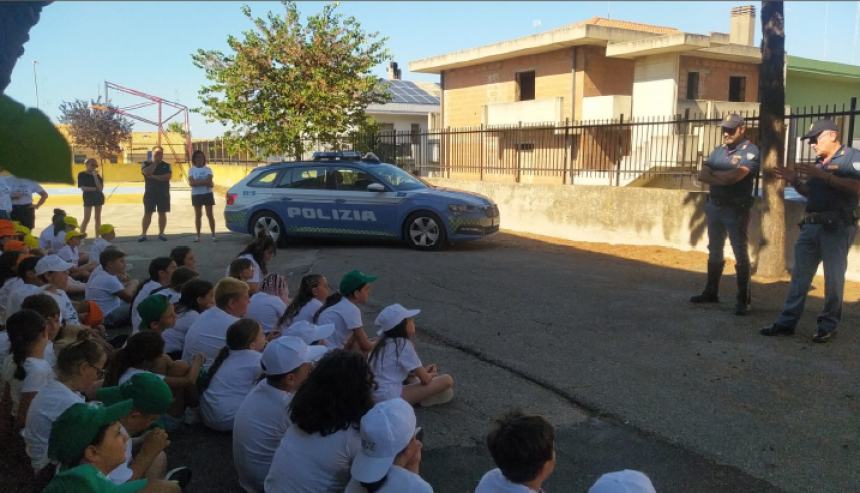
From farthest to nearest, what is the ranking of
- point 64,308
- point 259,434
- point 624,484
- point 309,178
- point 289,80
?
point 289,80 → point 309,178 → point 64,308 → point 259,434 → point 624,484

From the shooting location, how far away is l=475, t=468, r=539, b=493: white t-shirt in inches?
91.8

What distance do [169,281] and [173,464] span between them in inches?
96.3

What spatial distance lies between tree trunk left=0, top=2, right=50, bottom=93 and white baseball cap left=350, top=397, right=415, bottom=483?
187 cm

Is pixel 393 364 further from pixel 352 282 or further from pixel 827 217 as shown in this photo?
pixel 827 217

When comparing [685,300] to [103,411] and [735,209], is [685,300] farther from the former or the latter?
[103,411]

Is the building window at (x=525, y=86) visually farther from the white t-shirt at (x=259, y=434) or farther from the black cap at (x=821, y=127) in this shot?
the white t-shirt at (x=259, y=434)

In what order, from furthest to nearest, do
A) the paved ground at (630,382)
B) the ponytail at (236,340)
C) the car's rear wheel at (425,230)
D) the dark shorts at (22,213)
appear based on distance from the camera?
the car's rear wheel at (425,230) < the dark shorts at (22,213) < the ponytail at (236,340) < the paved ground at (630,382)

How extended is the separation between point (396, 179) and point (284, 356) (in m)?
8.13

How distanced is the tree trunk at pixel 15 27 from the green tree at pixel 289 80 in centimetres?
1608

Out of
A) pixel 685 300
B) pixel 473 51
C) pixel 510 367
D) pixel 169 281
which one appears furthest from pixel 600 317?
pixel 473 51

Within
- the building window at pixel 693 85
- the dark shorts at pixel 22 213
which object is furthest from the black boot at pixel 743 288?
the building window at pixel 693 85

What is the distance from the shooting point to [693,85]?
22250 millimetres

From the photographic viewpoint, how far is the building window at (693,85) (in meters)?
22.1

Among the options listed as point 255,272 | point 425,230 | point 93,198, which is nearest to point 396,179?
point 425,230
